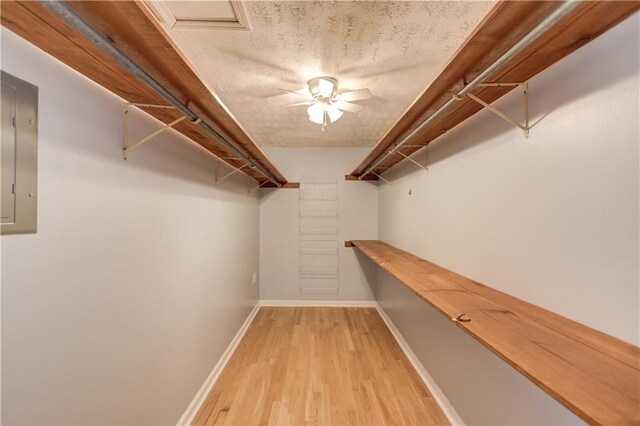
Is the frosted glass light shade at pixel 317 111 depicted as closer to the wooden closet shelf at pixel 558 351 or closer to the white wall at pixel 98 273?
the white wall at pixel 98 273

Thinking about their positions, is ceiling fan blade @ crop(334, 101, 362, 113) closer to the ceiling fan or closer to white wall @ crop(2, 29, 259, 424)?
the ceiling fan

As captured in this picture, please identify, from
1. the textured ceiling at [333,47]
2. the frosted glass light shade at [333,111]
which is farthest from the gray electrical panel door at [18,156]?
the frosted glass light shade at [333,111]

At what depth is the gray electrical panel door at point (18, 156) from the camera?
0.72 m

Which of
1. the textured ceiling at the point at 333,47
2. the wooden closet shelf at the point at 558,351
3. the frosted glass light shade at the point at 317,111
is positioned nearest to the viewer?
the wooden closet shelf at the point at 558,351

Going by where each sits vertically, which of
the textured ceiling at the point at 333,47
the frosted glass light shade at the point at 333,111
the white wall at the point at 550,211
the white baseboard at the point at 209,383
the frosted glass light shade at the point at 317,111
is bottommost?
the white baseboard at the point at 209,383

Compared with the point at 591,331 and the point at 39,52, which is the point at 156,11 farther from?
the point at 591,331

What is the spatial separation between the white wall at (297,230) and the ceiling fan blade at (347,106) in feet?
5.31

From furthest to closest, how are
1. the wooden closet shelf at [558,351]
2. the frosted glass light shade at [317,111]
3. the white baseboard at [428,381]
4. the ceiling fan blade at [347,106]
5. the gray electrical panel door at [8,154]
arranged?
the ceiling fan blade at [347,106] < the frosted glass light shade at [317,111] < the white baseboard at [428,381] < the gray electrical panel door at [8,154] < the wooden closet shelf at [558,351]

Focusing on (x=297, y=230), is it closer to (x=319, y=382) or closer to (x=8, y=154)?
(x=319, y=382)

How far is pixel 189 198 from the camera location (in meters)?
1.82

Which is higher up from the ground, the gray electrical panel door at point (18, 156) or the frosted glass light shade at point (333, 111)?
the frosted glass light shade at point (333, 111)

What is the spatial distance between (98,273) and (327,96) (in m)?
1.68

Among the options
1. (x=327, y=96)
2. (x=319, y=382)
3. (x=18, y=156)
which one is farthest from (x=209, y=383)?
(x=327, y=96)

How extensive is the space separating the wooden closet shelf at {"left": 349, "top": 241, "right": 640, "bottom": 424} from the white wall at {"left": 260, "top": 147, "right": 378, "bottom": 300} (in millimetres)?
2759
